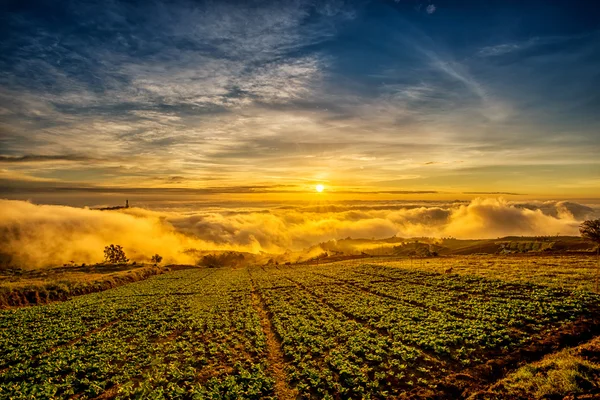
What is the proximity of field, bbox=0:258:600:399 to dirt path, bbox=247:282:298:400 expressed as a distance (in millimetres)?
81

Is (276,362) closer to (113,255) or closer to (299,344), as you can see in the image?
(299,344)

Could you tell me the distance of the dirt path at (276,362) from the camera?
57.0 feet

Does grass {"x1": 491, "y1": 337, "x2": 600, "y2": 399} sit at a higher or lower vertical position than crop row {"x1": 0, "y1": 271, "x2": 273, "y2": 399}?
higher

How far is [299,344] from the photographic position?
81.1 ft

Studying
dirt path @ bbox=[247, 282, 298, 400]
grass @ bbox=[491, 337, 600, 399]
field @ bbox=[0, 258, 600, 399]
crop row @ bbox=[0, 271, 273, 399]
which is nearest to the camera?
grass @ bbox=[491, 337, 600, 399]

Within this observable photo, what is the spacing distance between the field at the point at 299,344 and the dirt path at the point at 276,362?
81 millimetres

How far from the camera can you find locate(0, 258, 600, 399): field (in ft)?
58.9

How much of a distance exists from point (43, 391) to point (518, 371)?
26.6m

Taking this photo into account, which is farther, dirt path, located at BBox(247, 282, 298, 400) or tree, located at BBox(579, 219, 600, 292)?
tree, located at BBox(579, 219, 600, 292)

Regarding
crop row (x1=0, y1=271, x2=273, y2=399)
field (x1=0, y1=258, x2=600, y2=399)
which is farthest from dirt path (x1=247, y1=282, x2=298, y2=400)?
crop row (x1=0, y1=271, x2=273, y2=399)

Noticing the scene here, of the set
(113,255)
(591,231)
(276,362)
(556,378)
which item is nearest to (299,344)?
(276,362)

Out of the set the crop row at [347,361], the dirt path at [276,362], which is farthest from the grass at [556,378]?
the dirt path at [276,362]

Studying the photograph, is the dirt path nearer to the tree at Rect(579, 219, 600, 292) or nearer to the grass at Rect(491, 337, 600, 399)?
the grass at Rect(491, 337, 600, 399)

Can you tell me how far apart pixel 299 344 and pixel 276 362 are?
3.39m
